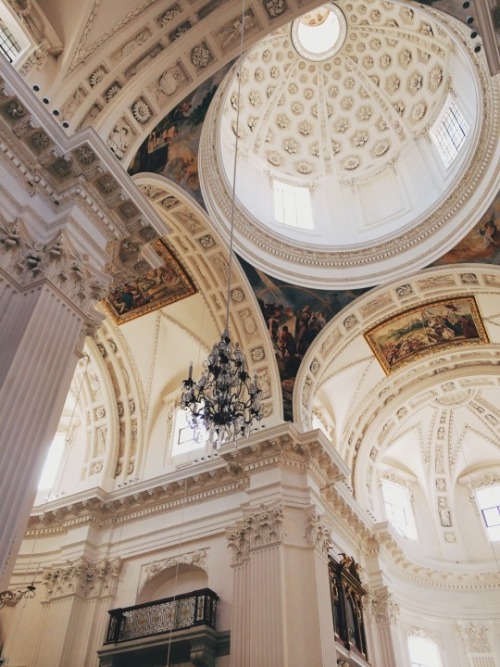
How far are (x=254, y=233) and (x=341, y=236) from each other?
3020 millimetres

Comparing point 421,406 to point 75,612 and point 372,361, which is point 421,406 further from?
point 75,612

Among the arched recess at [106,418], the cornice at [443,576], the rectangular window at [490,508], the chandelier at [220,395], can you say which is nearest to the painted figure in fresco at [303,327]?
the arched recess at [106,418]

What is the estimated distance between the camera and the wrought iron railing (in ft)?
36.7

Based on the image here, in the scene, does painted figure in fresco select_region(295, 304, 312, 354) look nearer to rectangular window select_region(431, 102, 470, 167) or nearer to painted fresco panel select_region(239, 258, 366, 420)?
painted fresco panel select_region(239, 258, 366, 420)

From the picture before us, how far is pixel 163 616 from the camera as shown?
11.6 m

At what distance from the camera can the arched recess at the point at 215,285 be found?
42.6 feet

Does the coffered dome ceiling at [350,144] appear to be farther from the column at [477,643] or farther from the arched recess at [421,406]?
the column at [477,643]

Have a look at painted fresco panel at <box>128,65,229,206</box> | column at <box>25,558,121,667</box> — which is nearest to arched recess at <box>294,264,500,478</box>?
painted fresco panel at <box>128,65,229,206</box>

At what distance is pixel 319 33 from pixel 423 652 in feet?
61.0

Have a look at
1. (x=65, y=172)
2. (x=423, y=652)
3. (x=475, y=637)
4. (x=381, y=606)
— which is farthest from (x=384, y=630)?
(x=65, y=172)

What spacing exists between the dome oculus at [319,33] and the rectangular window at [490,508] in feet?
49.7

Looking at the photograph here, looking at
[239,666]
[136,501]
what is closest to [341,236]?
[136,501]

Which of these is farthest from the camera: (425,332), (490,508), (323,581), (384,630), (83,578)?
(490,508)

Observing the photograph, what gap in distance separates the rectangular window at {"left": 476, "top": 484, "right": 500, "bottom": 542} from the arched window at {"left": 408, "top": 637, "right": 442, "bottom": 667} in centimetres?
401
